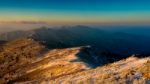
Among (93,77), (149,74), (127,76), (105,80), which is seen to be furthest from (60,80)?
(149,74)

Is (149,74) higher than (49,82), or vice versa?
(149,74)

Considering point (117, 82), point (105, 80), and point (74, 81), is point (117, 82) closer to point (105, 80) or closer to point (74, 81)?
point (105, 80)

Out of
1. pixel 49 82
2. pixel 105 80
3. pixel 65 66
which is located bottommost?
pixel 65 66

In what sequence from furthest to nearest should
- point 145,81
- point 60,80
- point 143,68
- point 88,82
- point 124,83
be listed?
1. point 60,80
2. point 88,82
3. point 143,68
4. point 124,83
5. point 145,81

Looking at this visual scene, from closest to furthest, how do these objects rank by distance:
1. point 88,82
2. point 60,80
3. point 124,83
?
point 124,83
point 88,82
point 60,80

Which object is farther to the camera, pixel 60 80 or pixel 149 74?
pixel 60 80

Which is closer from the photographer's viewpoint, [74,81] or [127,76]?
[127,76]

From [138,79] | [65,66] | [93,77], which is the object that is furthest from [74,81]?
[65,66]

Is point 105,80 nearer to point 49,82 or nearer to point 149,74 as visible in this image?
point 149,74

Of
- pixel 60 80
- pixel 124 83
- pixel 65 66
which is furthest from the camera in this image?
pixel 65 66
